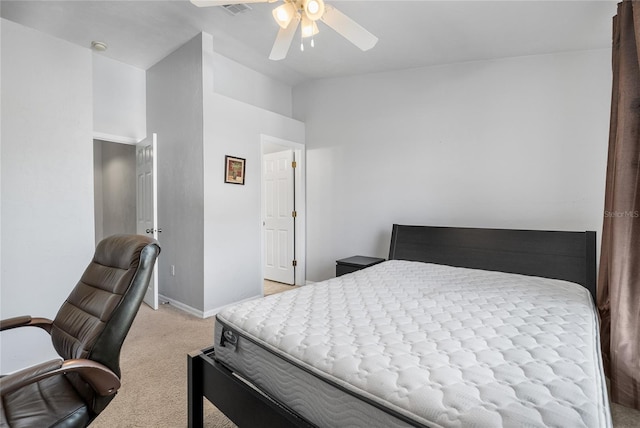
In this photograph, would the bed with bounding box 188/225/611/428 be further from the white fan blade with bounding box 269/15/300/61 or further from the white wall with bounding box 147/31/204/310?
the white wall with bounding box 147/31/204/310

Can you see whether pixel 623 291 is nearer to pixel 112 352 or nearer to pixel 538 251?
pixel 538 251

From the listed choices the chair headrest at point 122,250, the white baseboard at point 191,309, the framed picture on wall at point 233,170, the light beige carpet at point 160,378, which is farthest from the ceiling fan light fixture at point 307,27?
the white baseboard at point 191,309

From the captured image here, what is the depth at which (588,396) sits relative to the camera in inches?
35.9

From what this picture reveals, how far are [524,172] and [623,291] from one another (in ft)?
4.95

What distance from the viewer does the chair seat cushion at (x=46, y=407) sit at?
110 centimetres

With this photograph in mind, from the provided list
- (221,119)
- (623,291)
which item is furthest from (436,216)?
(221,119)

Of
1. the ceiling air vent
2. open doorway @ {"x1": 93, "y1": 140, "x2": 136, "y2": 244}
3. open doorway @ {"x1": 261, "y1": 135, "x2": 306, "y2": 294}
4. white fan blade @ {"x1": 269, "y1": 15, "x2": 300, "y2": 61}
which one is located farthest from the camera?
open doorway @ {"x1": 93, "y1": 140, "x2": 136, "y2": 244}

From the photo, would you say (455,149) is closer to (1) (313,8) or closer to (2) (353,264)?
(2) (353,264)

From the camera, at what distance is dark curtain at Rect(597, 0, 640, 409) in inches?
70.4

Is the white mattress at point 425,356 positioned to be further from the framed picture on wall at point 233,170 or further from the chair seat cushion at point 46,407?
the framed picture on wall at point 233,170

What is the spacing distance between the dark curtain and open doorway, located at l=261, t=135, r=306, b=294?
3.29 meters

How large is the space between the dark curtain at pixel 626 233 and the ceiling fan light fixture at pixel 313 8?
5.73 ft

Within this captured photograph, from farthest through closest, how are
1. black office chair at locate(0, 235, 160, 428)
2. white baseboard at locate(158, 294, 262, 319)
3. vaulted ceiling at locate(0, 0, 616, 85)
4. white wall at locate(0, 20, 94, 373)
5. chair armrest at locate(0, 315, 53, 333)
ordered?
white baseboard at locate(158, 294, 262, 319) < vaulted ceiling at locate(0, 0, 616, 85) < white wall at locate(0, 20, 94, 373) < chair armrest at locate(0, 315, 53, 333) < black office chair at locate(0, 235, 160, 428)

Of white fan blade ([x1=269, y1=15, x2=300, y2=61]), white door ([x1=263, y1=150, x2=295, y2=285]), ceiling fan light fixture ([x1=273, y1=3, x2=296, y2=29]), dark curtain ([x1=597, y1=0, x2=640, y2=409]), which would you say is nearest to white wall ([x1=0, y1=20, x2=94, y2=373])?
white fan blade ([x1=269, y1=15, x2=300, y2=61])
